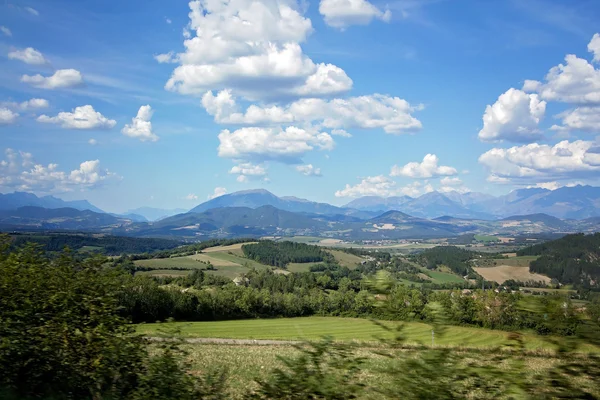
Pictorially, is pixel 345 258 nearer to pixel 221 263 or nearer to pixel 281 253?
pixel 281 253

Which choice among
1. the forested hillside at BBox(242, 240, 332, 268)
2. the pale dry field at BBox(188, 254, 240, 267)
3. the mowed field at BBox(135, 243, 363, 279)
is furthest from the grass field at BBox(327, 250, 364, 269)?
the pale dry field at BBox(188, 254, 240, 267)

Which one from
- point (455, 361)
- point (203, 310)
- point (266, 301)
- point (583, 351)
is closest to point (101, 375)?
point (455, 361)

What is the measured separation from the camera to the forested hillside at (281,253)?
155 m

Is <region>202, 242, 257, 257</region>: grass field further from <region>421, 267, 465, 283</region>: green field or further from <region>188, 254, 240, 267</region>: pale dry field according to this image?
<region>421, 267, 465, 283</region>: green field

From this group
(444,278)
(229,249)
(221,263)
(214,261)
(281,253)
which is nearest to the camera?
(444,278)

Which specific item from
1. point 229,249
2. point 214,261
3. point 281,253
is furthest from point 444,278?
point 229,249

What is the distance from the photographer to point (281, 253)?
167375 mm

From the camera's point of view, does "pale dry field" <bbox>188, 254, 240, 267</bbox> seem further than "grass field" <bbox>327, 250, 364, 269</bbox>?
No

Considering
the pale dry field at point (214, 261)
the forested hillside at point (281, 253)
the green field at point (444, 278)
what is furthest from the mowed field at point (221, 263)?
the green field at point (444, 278)

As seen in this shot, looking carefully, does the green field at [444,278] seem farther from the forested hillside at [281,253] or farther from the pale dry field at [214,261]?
the pale dry field at [214,261]

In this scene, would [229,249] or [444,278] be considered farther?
[229,249]

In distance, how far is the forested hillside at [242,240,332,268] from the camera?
15462 cm

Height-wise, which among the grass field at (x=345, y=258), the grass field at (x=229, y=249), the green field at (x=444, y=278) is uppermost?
the grass field at (x=229, y=249)

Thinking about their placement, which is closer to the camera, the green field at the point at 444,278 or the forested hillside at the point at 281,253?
the green field at the point at 444,278
